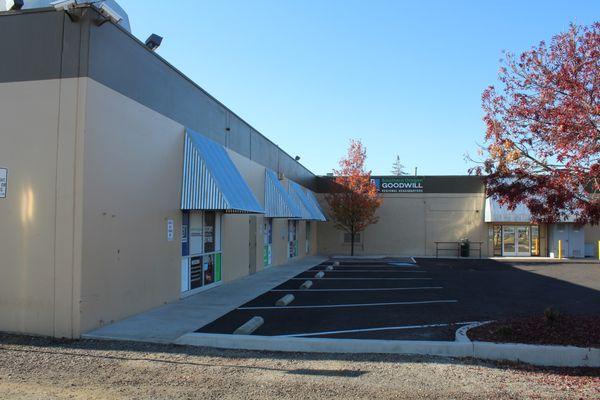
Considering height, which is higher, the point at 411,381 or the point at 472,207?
the point at 472,207

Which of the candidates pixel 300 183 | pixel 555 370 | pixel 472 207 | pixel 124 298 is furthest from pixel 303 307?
pixel 472 207

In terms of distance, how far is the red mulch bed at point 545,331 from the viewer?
24.9ft

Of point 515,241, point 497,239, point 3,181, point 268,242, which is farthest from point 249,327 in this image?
point 515,241

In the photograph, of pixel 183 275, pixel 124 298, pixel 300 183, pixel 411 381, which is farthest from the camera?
pixel 300 183

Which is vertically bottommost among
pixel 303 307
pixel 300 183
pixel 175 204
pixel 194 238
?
pixel 303 307

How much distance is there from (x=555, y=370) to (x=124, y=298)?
7.56 metres

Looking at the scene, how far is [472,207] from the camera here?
35.2m

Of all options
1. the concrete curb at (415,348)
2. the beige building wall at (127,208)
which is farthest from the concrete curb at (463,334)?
the beige building wall at (127,208)

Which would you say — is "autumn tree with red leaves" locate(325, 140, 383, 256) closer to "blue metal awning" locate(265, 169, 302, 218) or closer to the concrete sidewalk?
"blue metal awning" locate(265, 169, 302, 218)

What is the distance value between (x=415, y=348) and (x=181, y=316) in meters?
4.93

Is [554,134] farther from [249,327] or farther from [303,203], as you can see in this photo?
[303,203]

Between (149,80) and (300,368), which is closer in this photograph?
(300,368)

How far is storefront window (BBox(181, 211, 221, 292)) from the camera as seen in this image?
43.3 feet

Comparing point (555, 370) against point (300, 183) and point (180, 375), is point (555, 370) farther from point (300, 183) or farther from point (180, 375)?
point (300, 183)
